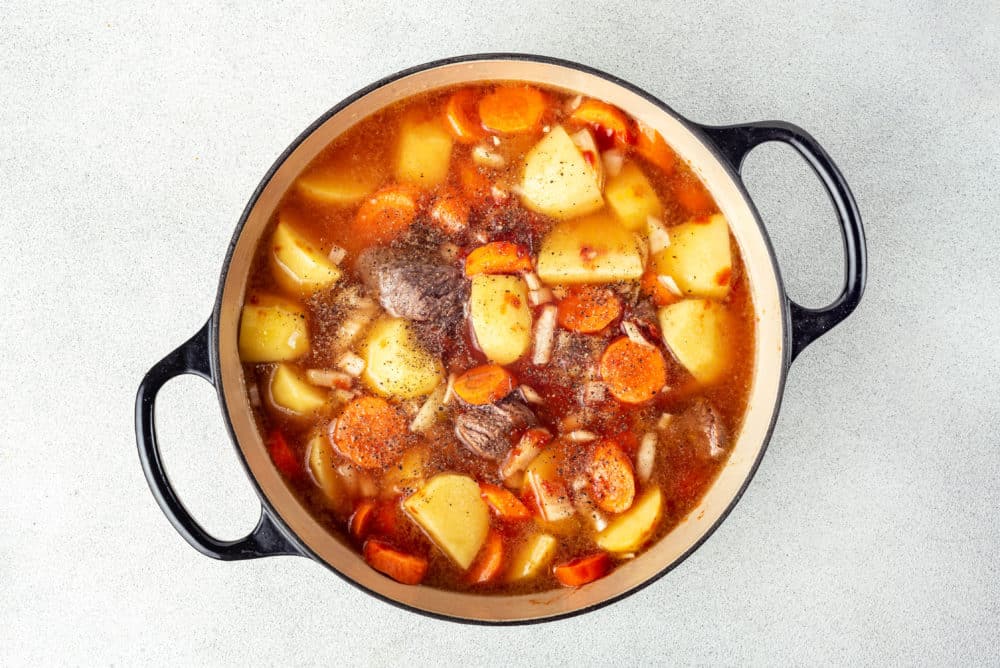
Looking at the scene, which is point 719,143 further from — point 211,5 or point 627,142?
point 211,5

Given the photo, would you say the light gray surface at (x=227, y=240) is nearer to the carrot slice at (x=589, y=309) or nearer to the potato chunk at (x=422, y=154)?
the potato chunk at (x=422, y=154)

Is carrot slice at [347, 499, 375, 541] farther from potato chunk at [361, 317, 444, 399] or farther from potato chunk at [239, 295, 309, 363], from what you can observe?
potato chunk at [239, 295, 309, 363]

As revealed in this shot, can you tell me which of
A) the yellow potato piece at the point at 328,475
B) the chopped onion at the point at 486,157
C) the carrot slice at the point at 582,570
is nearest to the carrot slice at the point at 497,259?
the chopped onion at the point at 486,157

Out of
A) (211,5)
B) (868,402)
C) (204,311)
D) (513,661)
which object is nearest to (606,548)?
(513,661)

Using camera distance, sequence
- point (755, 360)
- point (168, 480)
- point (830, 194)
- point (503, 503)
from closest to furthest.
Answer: point (168, 480) → point (830, 194) → point (503, 503) → point (755, 360)

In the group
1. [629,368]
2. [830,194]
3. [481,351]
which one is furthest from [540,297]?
[830,194]

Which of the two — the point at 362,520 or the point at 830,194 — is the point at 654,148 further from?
the point at 362,520
